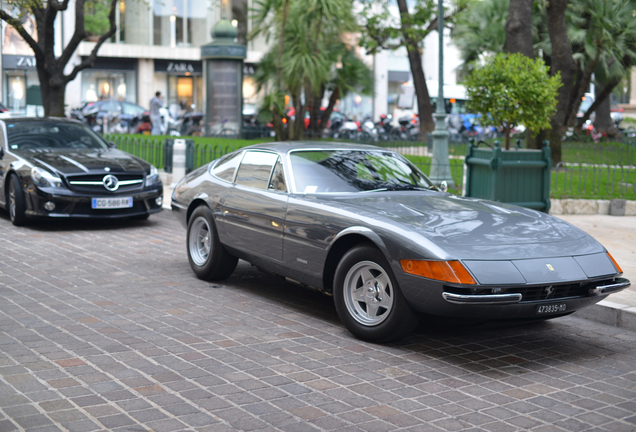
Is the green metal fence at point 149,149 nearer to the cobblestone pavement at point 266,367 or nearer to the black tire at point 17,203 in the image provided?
the black tire at point 17,203

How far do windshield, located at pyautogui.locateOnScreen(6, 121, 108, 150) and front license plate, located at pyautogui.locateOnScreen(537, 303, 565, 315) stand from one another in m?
8.35

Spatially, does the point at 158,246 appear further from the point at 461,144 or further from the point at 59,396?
the point at 461,144

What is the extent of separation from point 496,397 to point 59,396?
94.3 inches

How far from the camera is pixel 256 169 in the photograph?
6.61m

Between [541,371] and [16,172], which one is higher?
[16,172]

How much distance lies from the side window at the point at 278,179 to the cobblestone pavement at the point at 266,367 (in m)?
→ 0.99

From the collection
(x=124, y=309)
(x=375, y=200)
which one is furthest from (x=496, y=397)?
(x=124, y=309)

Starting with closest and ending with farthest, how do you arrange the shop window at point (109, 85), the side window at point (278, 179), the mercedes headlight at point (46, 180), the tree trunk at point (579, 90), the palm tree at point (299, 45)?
the side window at point (278, 179) < the mercedes headlight at point (46, 180) < the palm tree at point (299, 45) < the tree trunk at point (579, 90) < the shop window at point (109, 85)

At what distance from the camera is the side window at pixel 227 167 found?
6965 millimetres

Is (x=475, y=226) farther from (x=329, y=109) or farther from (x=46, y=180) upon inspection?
(x=329, y=109)

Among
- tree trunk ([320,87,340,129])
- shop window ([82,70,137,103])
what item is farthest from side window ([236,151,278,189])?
shop window ([82,70,137,103])

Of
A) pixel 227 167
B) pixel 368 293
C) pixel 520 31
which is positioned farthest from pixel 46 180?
pixel 520 31

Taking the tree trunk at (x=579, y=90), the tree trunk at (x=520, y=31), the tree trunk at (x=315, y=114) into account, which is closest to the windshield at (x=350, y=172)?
the tree trunk at (x=520, y=31)

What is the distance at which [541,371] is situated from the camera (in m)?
4.62
